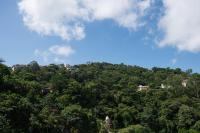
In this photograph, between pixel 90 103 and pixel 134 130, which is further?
pixel 90 103

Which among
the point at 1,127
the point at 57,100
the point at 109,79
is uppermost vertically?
the point at 109,79

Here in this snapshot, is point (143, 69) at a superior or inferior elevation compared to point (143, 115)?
superior

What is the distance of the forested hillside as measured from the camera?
6150 cm

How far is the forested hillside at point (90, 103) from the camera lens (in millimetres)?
61503

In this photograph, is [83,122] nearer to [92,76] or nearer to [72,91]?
[72,91]

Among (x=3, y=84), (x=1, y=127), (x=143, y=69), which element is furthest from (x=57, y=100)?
(x=143, y=69)

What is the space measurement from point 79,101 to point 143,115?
11673 mm

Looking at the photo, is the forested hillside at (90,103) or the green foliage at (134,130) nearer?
the forested hillside at (90,103)

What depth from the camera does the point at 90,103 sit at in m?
85.2

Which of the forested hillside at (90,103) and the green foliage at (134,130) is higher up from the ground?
the forested hillside at (90,103)

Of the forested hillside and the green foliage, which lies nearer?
the forested hillside

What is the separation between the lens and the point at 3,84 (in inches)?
2640

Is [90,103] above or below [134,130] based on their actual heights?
above

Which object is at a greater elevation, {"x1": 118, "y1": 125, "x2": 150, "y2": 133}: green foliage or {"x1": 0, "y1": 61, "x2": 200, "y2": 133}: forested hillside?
{"x1": 0, "y1": 61, "x2": 200, "y2": 133}: forested hillside
